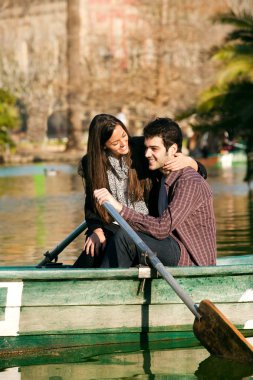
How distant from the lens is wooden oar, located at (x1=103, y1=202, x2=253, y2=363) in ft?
27.8

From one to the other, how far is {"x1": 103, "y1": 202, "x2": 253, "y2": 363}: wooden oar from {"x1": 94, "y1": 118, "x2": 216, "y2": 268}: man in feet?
0.70

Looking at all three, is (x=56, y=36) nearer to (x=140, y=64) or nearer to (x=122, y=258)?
(x=140, y=64)

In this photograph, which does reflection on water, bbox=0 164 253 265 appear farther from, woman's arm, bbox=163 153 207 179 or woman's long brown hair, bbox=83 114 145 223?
woman's arm, bbox=163 153 207 179

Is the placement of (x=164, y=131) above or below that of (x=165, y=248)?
above

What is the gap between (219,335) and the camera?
854cm

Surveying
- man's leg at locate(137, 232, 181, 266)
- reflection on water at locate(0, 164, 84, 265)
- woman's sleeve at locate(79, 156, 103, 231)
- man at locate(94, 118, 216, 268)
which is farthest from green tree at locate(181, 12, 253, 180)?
man's leg at locate(137, 232, 181, 266)

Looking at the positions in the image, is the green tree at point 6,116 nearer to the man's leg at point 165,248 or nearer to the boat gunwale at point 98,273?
→ the man's leg at point 165,248

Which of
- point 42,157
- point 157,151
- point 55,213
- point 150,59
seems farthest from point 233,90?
point 150,59

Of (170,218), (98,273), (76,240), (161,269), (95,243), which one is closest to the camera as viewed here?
(161,269)

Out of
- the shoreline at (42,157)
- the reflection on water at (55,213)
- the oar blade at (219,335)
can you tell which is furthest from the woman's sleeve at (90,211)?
the shoreline at (42,157)

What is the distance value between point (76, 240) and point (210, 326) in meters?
8.39

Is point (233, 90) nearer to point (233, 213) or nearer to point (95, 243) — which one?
point (233, 213)

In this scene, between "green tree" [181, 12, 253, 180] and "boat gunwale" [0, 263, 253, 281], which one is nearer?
"boat gunwale" [0, 263, 253, 281]

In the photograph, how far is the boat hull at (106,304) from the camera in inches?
340
